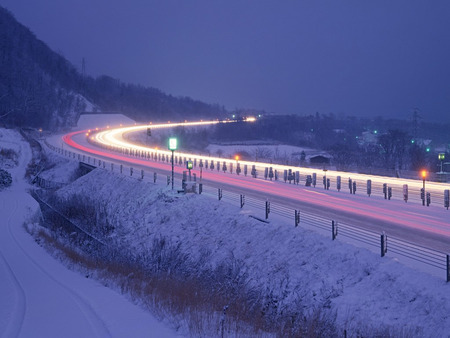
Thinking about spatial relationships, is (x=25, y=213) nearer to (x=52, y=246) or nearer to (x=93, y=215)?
(x=93, y=215)

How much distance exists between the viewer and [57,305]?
11422 mm

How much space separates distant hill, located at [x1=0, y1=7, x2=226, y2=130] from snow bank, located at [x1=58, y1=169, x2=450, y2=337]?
264ft

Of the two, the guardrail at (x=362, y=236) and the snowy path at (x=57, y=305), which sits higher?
the guardrail at (x=362, y=236)

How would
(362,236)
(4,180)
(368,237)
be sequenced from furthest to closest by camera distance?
1. (4,180)
2. (362,236)
3. (368,237)

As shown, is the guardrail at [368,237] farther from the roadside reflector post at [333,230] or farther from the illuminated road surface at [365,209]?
the illuminated road surface at [365,209]

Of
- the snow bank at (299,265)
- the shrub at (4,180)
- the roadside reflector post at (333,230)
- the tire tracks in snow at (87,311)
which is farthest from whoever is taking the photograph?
the shrub at (4,180)

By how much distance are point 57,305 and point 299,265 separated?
8.70 m

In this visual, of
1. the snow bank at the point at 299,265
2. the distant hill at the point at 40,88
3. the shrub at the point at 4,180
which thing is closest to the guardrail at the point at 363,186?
the snow bank at the point at 299,265

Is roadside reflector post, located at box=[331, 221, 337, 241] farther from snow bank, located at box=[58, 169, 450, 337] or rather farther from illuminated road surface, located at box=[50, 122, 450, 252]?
illuminated road surface, located at box=[50, 122, 450, 252]

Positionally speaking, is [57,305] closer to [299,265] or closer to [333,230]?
[299,265]

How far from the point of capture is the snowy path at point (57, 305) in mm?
9617

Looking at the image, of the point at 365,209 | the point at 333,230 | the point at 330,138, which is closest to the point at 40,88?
the point at 330,138

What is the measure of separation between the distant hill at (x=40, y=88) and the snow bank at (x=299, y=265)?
264 ft

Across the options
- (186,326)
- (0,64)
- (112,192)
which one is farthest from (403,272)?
(0,64)
